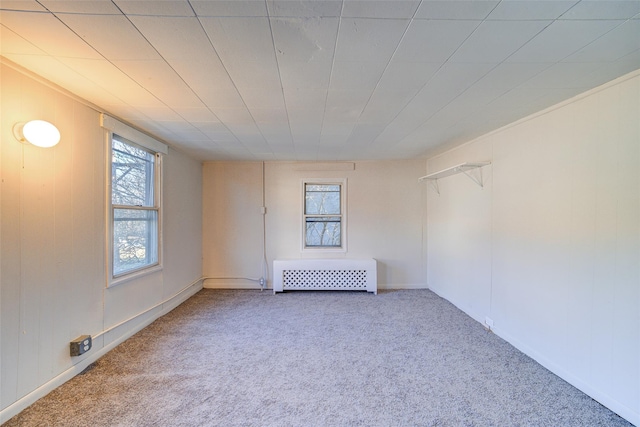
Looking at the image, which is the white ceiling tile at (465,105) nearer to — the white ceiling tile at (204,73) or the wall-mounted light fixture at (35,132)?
the white ceiling tile at (204,73)

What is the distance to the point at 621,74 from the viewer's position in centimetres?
162

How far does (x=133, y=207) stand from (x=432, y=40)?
3013mm

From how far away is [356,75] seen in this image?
1.65 metres

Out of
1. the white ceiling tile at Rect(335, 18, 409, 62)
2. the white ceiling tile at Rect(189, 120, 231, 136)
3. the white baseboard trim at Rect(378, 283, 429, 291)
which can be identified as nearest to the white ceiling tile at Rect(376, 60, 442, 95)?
the white ceiling tile at Rect(335, 18, 409, 62)

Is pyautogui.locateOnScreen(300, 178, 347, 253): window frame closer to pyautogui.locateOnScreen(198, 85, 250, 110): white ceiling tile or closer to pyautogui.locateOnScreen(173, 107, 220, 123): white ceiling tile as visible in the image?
pyautogui.locateOnScreen(173, 107, 220, 123): white ceiling tile

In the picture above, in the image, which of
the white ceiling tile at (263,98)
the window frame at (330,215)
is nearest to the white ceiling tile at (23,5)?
the white ceiling tile at (263,98)

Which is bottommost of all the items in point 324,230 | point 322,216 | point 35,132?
point 324,230

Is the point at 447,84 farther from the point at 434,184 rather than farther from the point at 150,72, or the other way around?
the point at 434,184

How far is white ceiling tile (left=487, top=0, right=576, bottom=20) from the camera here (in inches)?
42.4

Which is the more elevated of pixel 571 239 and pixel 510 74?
pixel 510 74

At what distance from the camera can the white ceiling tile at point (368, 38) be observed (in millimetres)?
1204

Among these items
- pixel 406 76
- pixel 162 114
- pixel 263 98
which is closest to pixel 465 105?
pixel 406 76

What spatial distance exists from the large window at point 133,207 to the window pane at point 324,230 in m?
2.29

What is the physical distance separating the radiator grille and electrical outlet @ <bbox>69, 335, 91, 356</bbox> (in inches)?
98.4
